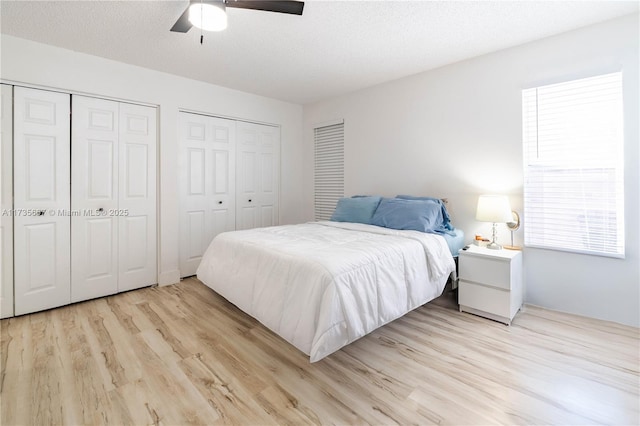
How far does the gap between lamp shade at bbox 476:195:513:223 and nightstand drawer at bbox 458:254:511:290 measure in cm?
37

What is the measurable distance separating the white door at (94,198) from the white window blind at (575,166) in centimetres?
435

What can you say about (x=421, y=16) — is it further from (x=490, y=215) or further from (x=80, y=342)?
(x=80, y=342)

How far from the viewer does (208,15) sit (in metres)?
1.92

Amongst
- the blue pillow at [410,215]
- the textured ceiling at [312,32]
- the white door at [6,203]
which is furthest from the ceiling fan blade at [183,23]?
the blue pillow at [410,215]

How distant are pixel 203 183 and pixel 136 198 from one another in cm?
83

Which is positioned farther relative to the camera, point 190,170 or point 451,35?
point 190,170

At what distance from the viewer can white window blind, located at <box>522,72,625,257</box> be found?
2.45 m

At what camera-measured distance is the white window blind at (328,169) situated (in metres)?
4.59

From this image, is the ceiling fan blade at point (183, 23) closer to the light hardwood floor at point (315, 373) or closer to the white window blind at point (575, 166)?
the light hardwood floor at point (315, 373)

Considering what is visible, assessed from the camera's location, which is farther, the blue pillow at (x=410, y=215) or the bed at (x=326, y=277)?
the blue pillow at (x=410, y=215)

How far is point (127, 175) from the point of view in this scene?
11.0 feet

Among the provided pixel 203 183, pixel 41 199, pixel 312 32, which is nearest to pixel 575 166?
pixel 312 32

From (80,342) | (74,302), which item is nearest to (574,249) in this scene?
(80,342)

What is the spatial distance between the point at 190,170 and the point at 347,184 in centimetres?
222
